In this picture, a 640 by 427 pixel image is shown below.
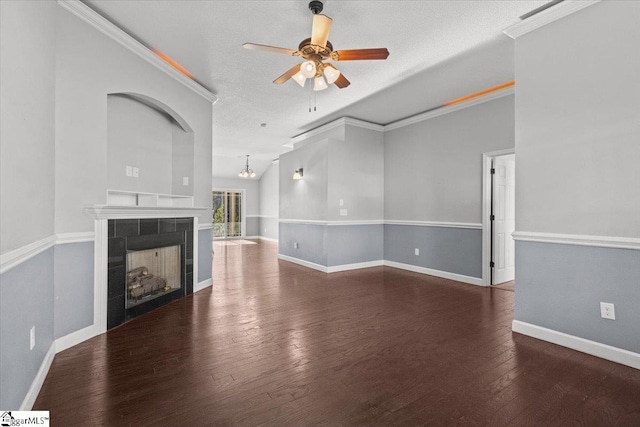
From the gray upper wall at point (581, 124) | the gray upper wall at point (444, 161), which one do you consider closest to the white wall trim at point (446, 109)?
the gray upper wall at point (444, 161)

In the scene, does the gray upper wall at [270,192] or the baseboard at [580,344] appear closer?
the baseboard at [580,344]

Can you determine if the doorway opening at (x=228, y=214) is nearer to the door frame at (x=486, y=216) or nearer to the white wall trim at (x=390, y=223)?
the white wall trim at (x=390, y=223)

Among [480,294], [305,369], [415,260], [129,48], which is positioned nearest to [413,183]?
[415,260]

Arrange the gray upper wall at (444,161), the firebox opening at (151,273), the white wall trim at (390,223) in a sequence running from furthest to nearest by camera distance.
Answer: the white wall trim at (390,223) → the gray upper wall at (444,161) → the firebox opening at (151,273)

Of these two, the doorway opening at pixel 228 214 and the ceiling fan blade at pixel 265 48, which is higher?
the ceiling fan blade at pixel 265 48

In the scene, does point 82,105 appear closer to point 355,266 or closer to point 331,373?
point 331,373

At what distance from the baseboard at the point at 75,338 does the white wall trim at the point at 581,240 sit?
4.28m

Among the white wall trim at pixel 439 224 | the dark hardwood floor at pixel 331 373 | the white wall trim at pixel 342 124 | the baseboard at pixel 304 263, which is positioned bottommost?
the dark hardwood floor at pixel 331 373

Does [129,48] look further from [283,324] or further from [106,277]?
[283,324]

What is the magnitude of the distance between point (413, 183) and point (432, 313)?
3.06 meters

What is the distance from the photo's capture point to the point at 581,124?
2641 millimetres

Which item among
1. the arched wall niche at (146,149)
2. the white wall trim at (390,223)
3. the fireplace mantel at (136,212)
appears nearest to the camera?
the fireplace mantel at (136,212)

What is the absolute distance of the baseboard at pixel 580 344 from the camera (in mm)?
2381

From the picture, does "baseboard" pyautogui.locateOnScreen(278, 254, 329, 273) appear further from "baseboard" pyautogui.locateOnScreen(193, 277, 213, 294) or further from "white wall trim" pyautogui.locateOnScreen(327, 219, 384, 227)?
"baseboard" pyautogui.locateOnScreen(193, 277, 213, 294)
